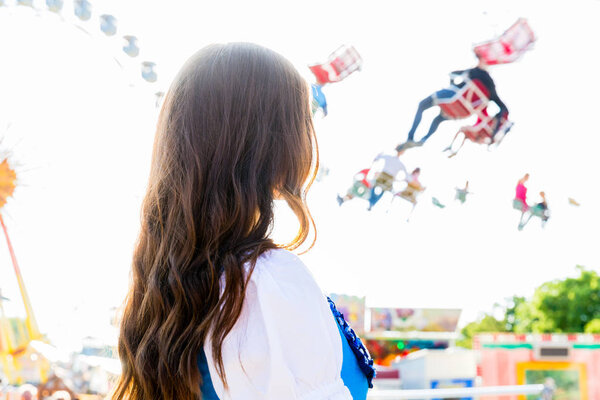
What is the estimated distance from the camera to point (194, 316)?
686 millimetres

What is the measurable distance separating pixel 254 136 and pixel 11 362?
3.51 m

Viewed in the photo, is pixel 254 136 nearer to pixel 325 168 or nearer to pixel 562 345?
pixel 325 168

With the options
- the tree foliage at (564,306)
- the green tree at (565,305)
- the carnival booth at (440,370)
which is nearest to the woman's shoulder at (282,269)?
the carnival booth at (440,370)

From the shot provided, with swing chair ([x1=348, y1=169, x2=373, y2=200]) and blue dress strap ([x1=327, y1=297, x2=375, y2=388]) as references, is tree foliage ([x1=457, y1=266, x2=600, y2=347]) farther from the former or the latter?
blue dress strap ([x1=327, y1=297, x2=375, y2=388])

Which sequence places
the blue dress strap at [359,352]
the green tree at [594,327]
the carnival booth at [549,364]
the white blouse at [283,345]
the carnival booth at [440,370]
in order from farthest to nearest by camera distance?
the green tree at [594,327] < the carnival booth at [549,364] < the carnival booth at [440,370] < the blue dress strap at [359,352] < the white blouse at [283,345]

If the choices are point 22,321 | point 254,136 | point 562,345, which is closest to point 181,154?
point 254,136

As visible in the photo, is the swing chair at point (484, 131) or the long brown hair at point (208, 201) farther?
the swing chair at point (484, 131)

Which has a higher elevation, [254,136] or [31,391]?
[254,136]

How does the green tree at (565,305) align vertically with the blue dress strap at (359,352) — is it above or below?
below

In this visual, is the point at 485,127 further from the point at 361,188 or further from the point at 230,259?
the point at 230,259

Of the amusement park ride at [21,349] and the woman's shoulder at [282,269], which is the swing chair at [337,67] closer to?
the amusement park ride at [21,349]

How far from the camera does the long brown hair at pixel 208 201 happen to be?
0.69 m

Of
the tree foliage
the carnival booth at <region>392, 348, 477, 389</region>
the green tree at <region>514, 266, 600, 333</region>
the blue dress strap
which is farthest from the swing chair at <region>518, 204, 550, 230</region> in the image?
the green tree at <region>514, 266, 600, 333</region>

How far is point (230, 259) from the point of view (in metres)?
0.67
